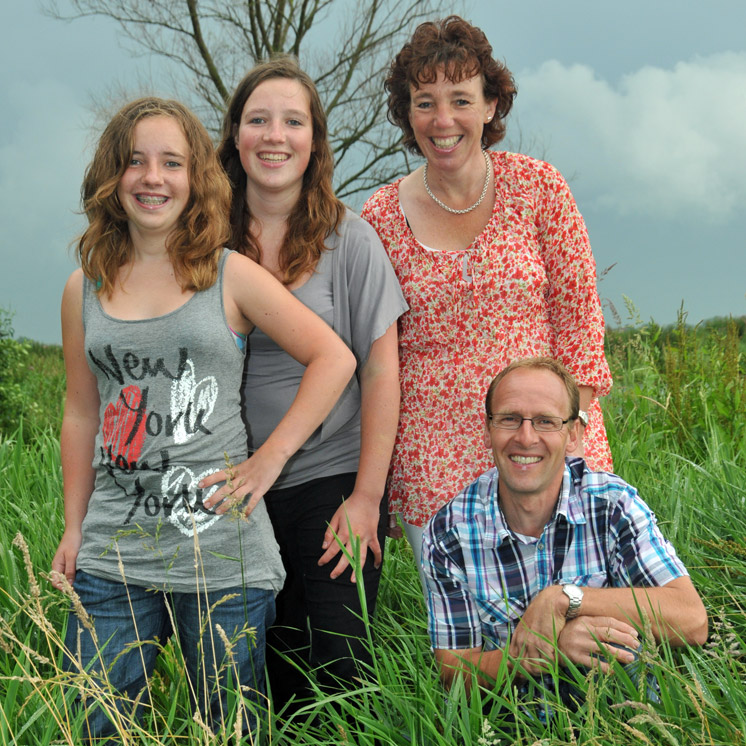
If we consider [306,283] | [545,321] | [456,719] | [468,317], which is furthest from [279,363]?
[456,719]

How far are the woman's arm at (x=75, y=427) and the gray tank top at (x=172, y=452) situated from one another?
0.18m

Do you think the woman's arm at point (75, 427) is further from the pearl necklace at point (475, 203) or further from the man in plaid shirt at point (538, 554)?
the pearl necklace at point (475, 203)

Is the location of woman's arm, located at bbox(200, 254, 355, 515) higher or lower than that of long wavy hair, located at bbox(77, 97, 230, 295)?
lower

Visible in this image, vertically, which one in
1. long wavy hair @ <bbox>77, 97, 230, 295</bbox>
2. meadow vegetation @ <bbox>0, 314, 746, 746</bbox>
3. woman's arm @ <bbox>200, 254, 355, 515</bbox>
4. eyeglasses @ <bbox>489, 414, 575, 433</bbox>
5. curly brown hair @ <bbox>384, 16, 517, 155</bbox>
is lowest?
meadow vegetation @ <bbox>0, 314, 746, 746</bbox>

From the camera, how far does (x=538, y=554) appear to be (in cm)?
233

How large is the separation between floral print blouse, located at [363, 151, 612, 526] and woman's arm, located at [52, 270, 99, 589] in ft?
3.43

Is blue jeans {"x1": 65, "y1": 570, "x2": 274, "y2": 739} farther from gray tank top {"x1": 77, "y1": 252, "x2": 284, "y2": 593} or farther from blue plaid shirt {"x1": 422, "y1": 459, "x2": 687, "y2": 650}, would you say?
blue plaid shirt {"x1": 422, "y1": 459, "x2": 687, "y2": 650}

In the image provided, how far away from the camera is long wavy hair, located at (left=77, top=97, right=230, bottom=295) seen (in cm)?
246

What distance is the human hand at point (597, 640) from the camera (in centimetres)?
213

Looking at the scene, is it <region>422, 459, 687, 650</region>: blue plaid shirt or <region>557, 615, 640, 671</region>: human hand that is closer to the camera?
<region>557, 615, 640, 671</region>: human hand

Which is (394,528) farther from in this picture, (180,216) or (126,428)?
(180,216)

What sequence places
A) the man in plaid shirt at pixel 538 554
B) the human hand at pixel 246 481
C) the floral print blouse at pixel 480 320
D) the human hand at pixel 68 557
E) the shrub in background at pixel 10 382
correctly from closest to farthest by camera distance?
the man in plaid shirt at pixel 538 554, the human hand at pixel 246 481, the human hand at pixel 68 557, the floral print blouse at pixel 480 320, the shrub in background at pixel 10 382

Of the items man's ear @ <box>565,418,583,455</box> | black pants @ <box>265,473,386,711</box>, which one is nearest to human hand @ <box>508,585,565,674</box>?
man's ear @ <box>565,418,583,455</box>

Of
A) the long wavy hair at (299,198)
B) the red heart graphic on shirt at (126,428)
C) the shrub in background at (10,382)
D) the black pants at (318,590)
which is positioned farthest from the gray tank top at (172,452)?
the shrub in background at (10,382)
